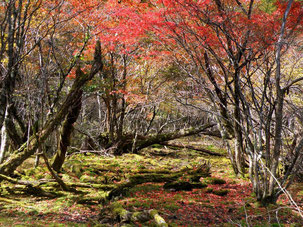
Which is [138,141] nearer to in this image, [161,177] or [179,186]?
[161,177]

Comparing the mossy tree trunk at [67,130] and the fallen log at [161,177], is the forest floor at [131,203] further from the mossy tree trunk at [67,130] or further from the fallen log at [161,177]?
the mossy tree trunk at [67,130]

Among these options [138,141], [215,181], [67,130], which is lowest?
[215,181]

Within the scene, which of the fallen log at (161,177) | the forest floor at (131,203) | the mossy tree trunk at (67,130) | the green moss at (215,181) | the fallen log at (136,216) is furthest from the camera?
the green moss at (215,181)

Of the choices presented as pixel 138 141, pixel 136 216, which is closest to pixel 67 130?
pixel 136 216

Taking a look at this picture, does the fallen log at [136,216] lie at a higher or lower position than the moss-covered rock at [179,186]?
higher

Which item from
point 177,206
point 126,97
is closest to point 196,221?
point 177,206

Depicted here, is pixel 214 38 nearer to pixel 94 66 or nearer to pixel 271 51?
pixel 271 51

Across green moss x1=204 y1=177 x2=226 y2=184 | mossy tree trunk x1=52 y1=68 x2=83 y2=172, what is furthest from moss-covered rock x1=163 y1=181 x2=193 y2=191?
mossy tree trunk x1=52 y1=68 x2=83 y2=172

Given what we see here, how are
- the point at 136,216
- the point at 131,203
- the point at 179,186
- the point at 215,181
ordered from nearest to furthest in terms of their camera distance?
the point at 136,216 < the point at 131,203 < the point at 179,186 < the point at 215,181

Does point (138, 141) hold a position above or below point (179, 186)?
above

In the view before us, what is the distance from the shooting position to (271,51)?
6.91 m

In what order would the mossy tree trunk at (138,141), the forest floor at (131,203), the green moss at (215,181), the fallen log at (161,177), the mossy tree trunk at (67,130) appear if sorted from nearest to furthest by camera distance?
the forest floor at (131,203)
the mossy tree trunk at (67,130)
the fallen log at (161,177)
the green moss at (215,181)
the mossy tree trunk at (138,141)

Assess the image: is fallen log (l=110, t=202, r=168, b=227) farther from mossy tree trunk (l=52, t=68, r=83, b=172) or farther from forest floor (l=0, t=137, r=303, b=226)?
mossy tree trunk (l=52, t=68, r=83, b=172)

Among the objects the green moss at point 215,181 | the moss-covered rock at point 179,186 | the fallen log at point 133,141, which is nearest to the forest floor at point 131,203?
the green moss at point 215,181
